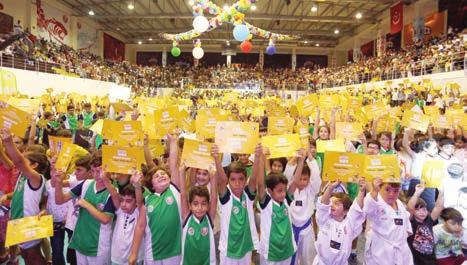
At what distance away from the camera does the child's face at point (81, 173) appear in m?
3.79

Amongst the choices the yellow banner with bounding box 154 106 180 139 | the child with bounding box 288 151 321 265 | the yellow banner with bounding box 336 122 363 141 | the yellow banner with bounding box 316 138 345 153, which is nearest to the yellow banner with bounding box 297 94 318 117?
the yellow banner with bounding box 336 122 363 141

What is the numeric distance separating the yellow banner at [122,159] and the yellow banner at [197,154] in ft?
1.16

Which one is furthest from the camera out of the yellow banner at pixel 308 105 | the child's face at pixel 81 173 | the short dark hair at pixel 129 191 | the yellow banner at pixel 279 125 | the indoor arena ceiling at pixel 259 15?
the indoor arena ceiling at pixel 259 15

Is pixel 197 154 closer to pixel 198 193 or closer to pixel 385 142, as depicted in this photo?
pixel 198 193

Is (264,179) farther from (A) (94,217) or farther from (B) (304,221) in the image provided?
(A) (94,217)

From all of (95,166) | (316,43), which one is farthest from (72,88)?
(316,43)

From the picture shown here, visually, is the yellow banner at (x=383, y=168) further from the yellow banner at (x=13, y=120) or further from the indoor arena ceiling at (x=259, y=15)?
the indoor arena ceiling at (x=259, y=15)

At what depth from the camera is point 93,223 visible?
3.45 meters

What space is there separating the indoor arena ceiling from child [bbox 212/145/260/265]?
1854cm

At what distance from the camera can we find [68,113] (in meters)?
9.94

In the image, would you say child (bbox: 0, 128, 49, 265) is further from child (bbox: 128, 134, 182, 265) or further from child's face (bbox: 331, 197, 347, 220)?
child's face (bbox: 331, 197, 347, 220)

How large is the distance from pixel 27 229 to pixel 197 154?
137 centimetres

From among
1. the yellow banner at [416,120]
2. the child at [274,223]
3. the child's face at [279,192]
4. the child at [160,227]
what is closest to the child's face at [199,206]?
the child at [160,227]

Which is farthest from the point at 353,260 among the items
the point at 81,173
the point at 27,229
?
the point at 27,229
